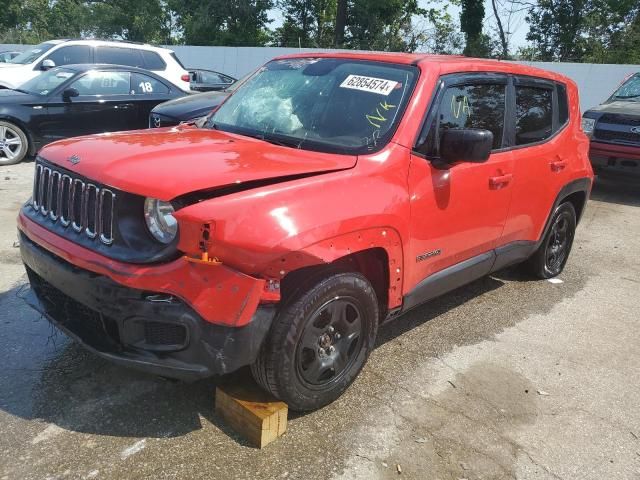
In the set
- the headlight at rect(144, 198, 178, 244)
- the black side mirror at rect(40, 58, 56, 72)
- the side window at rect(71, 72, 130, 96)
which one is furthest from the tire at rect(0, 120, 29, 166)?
the headlight at rect(144, 198, 178, 244)

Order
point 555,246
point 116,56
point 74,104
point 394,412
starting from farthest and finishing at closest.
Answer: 1. point 116,56
2. point 74,104
3. point 555,246
4. point 394,412

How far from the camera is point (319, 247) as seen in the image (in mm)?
2543

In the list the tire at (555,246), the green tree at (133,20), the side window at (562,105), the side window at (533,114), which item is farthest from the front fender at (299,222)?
the green tree at (133,20)

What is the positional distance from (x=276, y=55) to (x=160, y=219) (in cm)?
1831

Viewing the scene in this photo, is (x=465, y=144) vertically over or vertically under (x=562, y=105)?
under

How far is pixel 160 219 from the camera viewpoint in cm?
253

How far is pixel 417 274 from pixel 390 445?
1.00 m

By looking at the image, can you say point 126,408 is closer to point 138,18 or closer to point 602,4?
point 602,4

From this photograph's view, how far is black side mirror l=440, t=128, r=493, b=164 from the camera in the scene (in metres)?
3.10

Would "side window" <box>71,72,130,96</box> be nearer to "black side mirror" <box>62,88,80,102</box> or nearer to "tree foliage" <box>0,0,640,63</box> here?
"black side mirror" <box>62,88,80,102</box>

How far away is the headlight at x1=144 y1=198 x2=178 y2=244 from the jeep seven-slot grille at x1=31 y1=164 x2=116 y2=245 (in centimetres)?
18

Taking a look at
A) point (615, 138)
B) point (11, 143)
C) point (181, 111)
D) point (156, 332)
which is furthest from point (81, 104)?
point (615, 138)

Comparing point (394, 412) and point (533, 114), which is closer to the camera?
point (394, 412)

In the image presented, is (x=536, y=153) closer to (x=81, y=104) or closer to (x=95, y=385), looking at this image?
(x=95, y=385)
